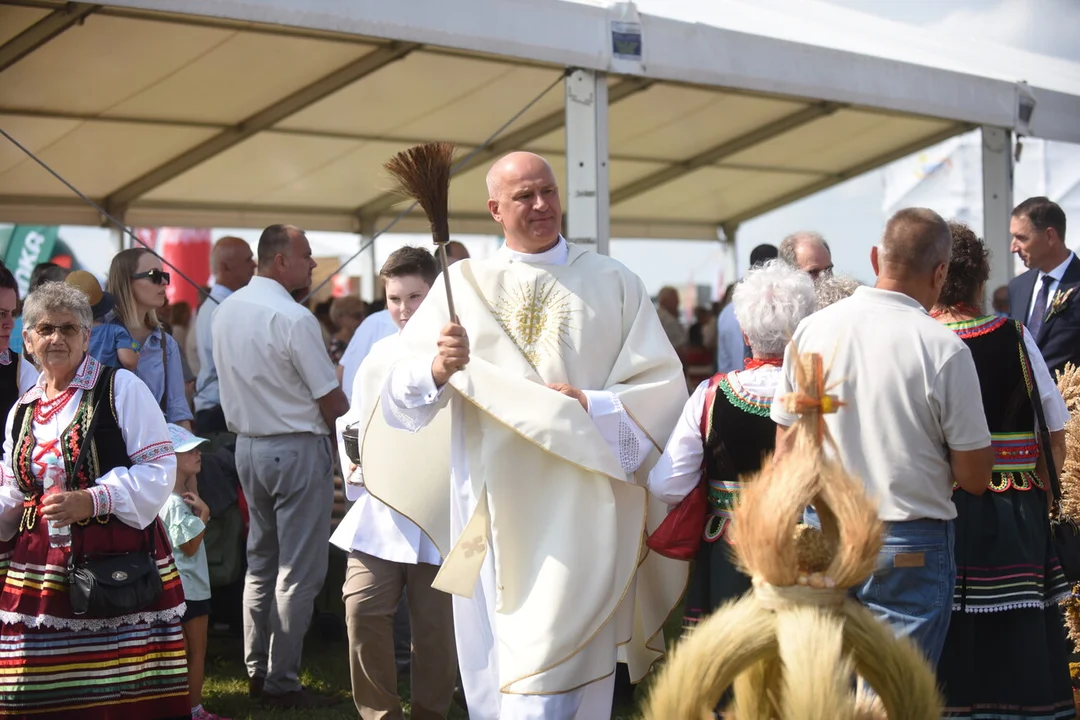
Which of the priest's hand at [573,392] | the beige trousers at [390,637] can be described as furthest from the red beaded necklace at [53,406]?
the priest's hand at [573,392]

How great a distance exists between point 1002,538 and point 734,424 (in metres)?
0.87

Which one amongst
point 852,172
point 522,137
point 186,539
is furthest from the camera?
point 852,172

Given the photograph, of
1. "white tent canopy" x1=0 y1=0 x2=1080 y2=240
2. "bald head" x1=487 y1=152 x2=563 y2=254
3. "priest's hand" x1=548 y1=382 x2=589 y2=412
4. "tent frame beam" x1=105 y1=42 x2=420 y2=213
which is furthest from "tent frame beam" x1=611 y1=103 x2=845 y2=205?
"priest's hand" x1=548 y1=382 x2=589 y2=412

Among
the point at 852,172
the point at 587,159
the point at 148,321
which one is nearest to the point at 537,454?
the point at 148,321

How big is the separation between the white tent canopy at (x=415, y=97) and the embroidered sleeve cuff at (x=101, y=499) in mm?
1902

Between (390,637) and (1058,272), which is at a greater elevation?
(1058,272)

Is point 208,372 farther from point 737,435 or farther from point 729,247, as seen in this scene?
point 729,247

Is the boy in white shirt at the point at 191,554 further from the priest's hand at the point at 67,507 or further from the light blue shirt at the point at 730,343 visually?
the light blue shirt at the point at 730,343

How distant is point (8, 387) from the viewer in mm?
4262

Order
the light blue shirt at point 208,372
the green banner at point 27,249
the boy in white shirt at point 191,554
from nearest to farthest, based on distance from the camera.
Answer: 1. the boy in white shirt at point 191,554
2. the light blue shirt at point 208,372
3. the green banner at point 27,249

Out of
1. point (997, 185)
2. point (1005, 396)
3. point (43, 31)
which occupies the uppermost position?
point (43, 31)

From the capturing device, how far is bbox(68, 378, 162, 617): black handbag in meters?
3.56

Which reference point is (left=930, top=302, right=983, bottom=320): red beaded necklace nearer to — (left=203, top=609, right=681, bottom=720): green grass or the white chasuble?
the white chasuble

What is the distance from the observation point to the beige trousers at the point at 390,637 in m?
4.16
